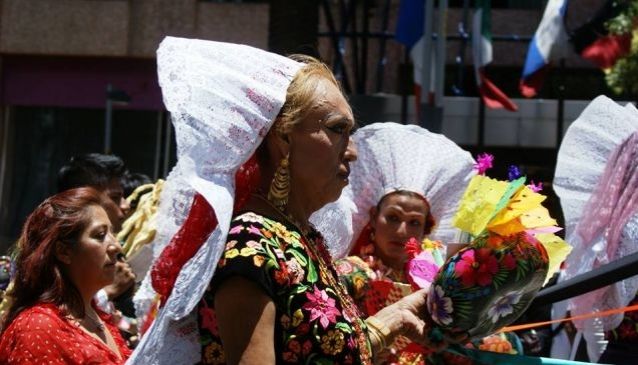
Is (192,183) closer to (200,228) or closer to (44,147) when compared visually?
(200,228)

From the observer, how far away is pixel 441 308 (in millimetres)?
2996

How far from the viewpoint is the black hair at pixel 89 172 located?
5.63 m

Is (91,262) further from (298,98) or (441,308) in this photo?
(298,98)

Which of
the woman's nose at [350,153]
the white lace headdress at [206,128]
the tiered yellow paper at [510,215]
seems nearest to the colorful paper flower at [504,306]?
the tiered yellow paper at [510,215]

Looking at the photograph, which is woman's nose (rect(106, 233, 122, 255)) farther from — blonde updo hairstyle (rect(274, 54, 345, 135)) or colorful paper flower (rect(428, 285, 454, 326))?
blonde updo hairstyle (rect(274, 54, 345, 135))

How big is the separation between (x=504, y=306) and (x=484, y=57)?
8279mm

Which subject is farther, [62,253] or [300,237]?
[62,253]

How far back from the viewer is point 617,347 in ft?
17.1

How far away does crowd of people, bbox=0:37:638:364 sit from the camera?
2.37 metres

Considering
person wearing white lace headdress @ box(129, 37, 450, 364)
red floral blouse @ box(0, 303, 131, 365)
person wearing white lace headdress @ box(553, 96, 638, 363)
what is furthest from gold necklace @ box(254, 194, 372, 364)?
person wearing white lace headdress @ box(553, 96, 638, 363)

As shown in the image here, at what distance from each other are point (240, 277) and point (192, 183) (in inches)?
8.2

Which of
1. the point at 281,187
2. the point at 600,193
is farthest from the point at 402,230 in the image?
the point at 281,187

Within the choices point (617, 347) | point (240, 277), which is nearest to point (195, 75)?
point (240, 277)

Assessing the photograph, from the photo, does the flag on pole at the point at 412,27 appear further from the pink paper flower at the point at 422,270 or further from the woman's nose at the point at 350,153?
the woman's nose at the point at 350,153
